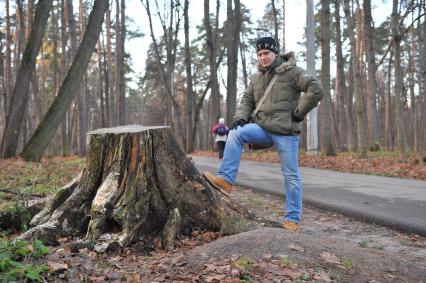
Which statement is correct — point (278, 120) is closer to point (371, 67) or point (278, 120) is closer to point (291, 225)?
point (291, 225)

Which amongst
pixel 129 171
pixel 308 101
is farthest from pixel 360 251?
pixel 129 171

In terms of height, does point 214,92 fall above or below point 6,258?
above

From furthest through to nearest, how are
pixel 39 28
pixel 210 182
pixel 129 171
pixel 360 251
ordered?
pixel 39 28, pixel 210 182, pixel 129 171, pixel 360 251

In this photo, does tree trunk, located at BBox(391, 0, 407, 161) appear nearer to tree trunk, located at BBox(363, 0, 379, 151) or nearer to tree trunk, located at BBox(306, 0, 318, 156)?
tree trunk, located at BBox(306, 0, 318, 156)

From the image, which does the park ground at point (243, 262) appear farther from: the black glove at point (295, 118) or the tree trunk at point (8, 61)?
the tree trunk at point (8, 61)

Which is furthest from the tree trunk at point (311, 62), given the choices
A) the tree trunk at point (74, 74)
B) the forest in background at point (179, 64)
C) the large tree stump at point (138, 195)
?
the large tree stump at point (138, 195)

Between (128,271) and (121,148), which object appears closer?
(128,271)

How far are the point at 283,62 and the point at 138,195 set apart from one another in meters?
2.31

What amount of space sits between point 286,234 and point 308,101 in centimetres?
156

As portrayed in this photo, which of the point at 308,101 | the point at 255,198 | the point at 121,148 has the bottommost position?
the point at 255,198

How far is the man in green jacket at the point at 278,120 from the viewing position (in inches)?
203

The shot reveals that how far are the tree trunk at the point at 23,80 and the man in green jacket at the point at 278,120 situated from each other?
11728 mm

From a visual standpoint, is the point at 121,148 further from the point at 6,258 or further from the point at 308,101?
the point at 308,101

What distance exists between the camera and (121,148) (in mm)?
4902
